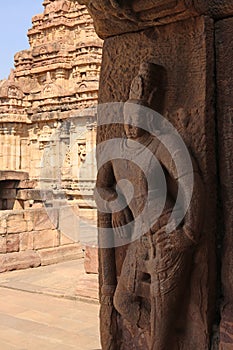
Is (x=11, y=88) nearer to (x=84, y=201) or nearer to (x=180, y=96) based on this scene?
A: (x=84, y=201)

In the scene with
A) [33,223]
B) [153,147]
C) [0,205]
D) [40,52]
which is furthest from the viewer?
[40,52]

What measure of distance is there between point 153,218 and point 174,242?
0.63 feet

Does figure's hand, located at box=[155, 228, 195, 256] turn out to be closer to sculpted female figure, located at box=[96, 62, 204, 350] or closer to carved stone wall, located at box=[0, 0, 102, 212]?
sculpted female figure, located at box=[96, 62, 204, 350]

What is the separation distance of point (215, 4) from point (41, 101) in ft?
55.0

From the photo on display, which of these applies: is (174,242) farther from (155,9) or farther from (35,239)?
(35,239)

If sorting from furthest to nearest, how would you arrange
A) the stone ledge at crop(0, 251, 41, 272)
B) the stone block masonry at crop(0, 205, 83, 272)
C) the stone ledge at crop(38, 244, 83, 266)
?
the stone ledge at crop(38, 244, 83, 266) < the stone block masonry at crop(0, 205, 83, 272) < the stone ledge at crop(0, 251, 41, 272)

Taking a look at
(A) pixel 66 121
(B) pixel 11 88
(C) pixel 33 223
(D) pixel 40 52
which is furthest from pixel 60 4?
(C) pixel 33 223

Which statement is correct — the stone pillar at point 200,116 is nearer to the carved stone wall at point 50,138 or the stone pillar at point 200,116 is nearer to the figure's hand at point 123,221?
the figure's hand at point 123,221

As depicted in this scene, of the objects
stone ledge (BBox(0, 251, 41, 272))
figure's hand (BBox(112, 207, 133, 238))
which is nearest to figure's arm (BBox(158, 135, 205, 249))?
figure's hand (BBox(112, 207, 133, 238))

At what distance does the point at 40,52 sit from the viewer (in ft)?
71.8

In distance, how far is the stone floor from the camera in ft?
14.4

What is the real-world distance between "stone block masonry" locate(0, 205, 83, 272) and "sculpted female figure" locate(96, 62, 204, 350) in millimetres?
5530

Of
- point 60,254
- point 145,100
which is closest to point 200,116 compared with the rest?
point 145,100

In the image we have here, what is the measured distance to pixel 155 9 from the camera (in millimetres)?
2328
